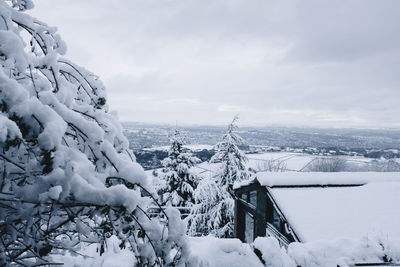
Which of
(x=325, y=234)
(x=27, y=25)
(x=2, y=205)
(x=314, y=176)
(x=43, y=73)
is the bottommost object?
(x=325, y=234)

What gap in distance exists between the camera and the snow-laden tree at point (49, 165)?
141 cm

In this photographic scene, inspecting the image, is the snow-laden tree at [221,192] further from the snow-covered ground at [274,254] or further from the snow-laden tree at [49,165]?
the snow-laden tree at [49,165]

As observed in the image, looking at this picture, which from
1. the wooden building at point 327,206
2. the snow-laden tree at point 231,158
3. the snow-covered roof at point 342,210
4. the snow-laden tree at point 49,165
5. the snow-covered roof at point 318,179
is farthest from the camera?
the snow-laden tree at point 231,158

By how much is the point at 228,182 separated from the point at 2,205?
57.9 ft

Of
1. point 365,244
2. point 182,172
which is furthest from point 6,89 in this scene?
point 182,172

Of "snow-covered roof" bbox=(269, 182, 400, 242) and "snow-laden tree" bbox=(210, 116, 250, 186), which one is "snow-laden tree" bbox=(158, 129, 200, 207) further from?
"snow-covered roof" bbox=(269, 182, 400, 242)

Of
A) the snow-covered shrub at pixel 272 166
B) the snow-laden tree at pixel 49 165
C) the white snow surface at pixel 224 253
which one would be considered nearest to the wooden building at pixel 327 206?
the white snow surface at pixel 224 253

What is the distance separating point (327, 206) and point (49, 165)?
7.42 metres

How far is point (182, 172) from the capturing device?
75.3 feet

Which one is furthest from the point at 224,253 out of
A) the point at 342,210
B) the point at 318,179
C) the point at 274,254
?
the point at 318,179

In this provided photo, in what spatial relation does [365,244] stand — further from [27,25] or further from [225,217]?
[225,217]

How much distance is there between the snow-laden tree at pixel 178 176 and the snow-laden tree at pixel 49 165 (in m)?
20.6

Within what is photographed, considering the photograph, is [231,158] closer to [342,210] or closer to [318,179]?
[318,179]

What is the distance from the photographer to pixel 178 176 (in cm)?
2275
